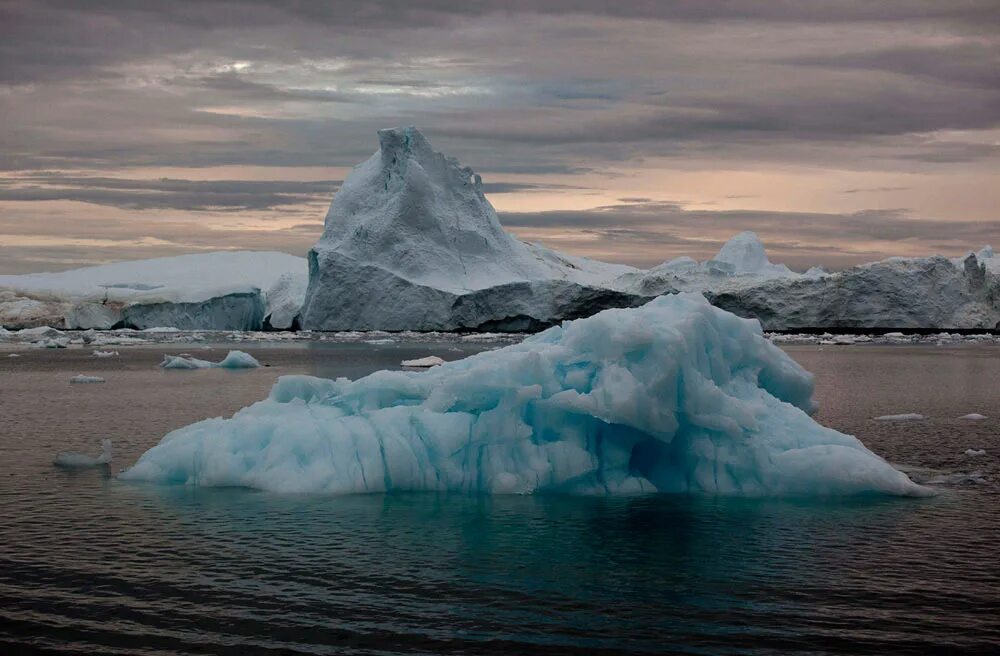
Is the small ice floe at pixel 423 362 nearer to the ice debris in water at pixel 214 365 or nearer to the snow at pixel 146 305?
the ice debris in water at pixel 214 365

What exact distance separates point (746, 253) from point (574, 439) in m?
61.5

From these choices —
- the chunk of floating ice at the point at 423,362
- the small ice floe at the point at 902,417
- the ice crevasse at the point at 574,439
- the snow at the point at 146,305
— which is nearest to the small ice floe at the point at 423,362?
the chunk of floating ice at the point at 423,362

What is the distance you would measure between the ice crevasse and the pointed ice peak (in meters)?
59.4

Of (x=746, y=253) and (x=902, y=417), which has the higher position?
(x=746, y=253)

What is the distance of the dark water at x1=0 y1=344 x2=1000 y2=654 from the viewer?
686 cm

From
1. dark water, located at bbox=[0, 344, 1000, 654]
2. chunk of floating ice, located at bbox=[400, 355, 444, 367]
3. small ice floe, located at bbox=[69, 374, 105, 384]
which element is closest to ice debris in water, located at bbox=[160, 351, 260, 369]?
small ice floe, located at bbox=[69, 374, 105, 384]

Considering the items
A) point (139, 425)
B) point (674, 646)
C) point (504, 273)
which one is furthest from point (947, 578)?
point (504, 273)

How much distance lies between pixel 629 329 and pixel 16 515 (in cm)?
650

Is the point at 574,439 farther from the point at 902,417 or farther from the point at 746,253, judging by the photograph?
the point at 746,253

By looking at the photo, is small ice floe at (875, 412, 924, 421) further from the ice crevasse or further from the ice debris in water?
the ice debris in water

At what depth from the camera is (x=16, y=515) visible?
10344 millimetres

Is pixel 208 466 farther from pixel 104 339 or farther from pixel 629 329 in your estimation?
pixel 104 339

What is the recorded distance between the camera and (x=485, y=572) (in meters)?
8.50

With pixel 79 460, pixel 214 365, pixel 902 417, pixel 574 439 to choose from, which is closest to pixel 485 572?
pixel 574 439
